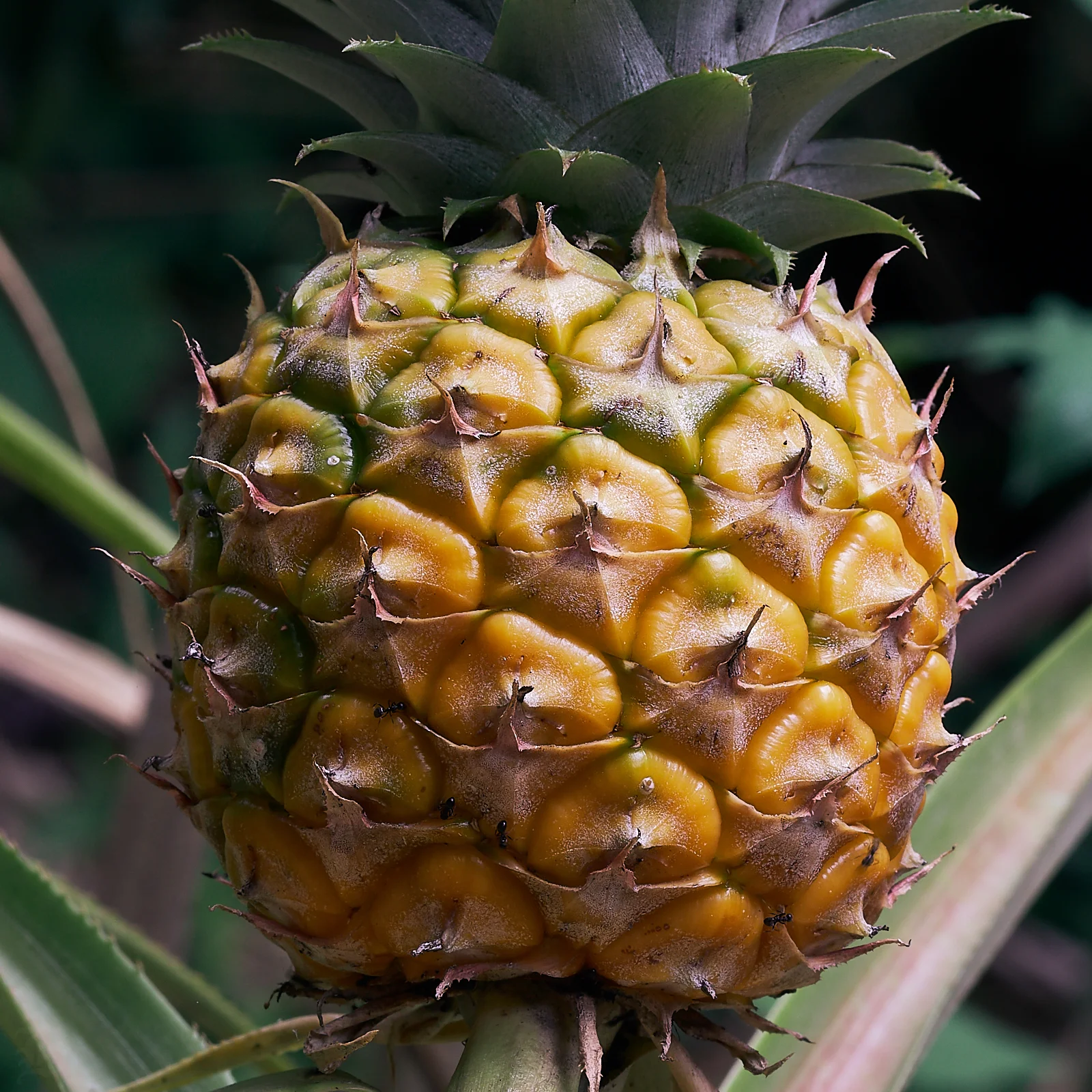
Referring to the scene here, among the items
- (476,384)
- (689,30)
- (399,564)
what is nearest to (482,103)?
(689,30)

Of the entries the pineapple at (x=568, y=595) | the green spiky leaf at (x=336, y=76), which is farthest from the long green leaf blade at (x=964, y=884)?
the green spiky leaf at (x=336, y=76)

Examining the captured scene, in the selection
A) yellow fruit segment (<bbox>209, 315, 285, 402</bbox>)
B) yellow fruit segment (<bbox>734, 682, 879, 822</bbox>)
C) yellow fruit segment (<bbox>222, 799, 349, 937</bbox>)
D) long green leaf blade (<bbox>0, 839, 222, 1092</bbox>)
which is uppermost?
yellow fruit segment (<bbox>209, 315, 285, 402</bbox>)

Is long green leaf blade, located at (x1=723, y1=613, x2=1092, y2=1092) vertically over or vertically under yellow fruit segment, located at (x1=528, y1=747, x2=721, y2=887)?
under

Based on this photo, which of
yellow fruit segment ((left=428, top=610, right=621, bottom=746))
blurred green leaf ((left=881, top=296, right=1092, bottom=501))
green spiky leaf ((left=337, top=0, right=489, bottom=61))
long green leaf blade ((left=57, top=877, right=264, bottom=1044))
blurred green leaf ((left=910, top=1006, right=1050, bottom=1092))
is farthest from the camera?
blurred green leaf ((left=910, top=1006, right=1050, bottom=1092))

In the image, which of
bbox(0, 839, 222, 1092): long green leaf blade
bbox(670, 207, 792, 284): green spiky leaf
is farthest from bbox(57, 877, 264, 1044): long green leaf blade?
bbox(670, 207, 792, 284): green spiky leaf

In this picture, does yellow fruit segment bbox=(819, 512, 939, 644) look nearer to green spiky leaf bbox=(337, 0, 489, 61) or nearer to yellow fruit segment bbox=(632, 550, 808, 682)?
yellow fruit segment bbox=(632, 550, 808, 682)

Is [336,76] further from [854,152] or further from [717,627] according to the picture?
[717,627]

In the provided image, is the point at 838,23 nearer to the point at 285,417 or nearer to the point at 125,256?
the point at 285,417
